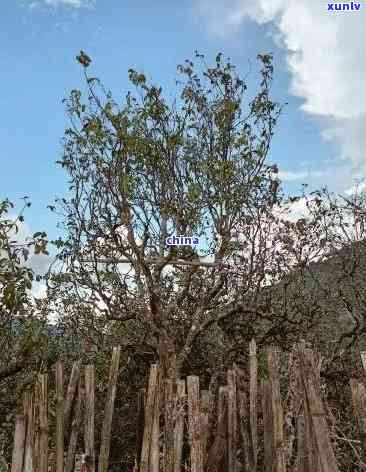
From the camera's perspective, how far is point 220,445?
4695mm

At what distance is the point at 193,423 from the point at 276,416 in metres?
0.81

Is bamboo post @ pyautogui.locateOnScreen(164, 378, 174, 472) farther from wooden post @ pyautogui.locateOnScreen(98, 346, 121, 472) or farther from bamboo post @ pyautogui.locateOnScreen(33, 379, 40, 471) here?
bamboo post @ pyautogui.locateOnScreen(33, 379, 40, 471)

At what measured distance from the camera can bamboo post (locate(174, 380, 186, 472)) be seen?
164 inches

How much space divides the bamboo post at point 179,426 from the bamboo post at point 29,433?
1.35 m

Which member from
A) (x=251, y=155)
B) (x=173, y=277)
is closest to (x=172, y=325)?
(x=173, y=277)

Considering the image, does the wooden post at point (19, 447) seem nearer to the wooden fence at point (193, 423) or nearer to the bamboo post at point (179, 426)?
the wooden fence at point (193, 423)

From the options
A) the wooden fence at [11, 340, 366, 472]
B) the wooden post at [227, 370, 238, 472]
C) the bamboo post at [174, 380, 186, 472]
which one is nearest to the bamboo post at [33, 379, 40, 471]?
the wooden fence at [11, 340, 366, 472]

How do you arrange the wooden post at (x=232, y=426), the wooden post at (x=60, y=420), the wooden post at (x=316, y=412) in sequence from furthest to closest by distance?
the wooden post at (x=60, y=420), the wooden post at (x=232, y=426), the wooden post at (x=316, y=412)

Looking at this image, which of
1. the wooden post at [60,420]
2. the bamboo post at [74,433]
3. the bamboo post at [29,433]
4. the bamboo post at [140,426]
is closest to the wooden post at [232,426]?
the bamboo post at [140,426]

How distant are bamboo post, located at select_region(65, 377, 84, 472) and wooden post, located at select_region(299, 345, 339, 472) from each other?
2322 mm

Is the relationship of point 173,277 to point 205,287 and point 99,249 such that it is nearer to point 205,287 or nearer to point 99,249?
point 205,287

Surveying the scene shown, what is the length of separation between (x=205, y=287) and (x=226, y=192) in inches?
67.8

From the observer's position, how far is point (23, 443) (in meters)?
4.63

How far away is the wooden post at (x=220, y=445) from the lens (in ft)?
15.4
